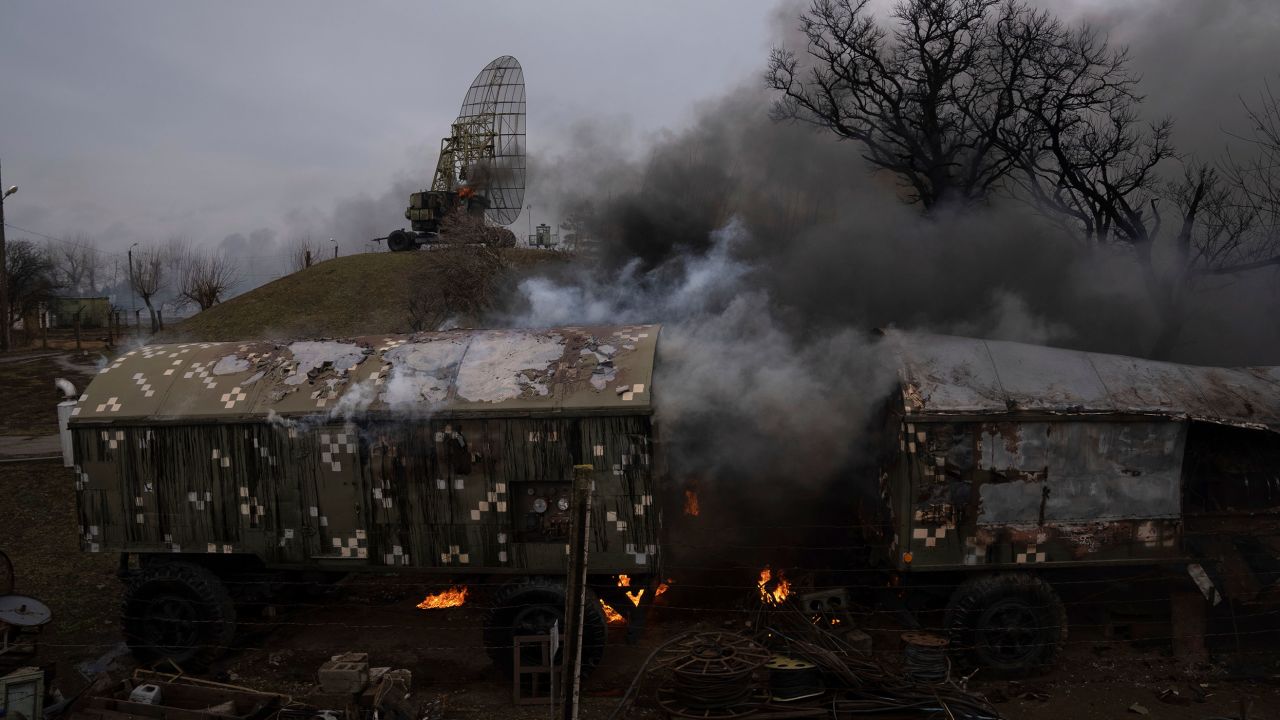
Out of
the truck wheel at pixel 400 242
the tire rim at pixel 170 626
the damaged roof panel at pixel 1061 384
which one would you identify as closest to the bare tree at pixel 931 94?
the damaged roof panel at pixel 1061 384

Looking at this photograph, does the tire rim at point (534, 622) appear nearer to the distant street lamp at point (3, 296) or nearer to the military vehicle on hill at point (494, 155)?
the military vehicle on hill at point (494, 155)

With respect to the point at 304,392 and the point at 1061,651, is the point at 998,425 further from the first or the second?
the point at 304,392

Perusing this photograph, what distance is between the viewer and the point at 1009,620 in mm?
7898

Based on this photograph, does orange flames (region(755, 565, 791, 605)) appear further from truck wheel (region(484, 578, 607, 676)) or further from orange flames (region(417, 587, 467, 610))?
orange flames (region(417, 587, 467, 610))

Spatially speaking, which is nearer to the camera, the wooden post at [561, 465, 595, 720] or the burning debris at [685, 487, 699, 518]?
the wooden post at [561, 465, 595, 720]

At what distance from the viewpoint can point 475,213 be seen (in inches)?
1145

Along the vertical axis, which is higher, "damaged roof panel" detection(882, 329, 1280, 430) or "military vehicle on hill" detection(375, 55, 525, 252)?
"military vehicle on hill" detection(375, 55, 525, 252)

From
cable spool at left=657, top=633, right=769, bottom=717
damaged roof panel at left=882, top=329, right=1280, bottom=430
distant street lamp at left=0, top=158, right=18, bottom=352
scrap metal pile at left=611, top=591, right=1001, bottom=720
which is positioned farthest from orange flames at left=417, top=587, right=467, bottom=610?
distant street lamp at left=0, top=158, right=18, bottom=352

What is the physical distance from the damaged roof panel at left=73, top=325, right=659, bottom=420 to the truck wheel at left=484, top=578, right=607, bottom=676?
1.88 metres

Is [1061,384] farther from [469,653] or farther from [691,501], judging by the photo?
[469,653]

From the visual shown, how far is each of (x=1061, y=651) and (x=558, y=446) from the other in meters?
6.02

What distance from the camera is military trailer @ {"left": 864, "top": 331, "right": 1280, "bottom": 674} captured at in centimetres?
780

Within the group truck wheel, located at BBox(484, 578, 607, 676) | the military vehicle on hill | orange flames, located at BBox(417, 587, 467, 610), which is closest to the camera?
truck wheel, located at BBox(484, 578, 607, 676)

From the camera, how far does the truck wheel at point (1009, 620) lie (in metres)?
7.86
